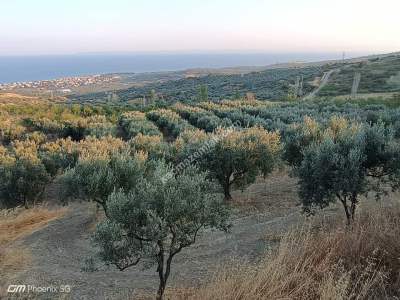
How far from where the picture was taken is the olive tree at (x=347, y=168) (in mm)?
10289

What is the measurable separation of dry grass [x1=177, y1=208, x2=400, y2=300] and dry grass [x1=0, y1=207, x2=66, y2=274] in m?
5.55

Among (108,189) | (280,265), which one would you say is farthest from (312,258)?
(108,189)

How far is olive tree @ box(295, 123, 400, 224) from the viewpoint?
10.3 meters

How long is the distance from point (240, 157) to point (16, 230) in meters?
7.81

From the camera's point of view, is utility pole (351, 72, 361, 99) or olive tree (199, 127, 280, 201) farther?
utility pole (351, 72, 361, 99)

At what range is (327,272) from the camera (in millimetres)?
5750

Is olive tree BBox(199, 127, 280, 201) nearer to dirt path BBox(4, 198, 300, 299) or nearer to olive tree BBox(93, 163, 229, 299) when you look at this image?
dirt path BBox(4, 198, 300, 299)

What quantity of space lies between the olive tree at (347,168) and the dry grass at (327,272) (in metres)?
3.11

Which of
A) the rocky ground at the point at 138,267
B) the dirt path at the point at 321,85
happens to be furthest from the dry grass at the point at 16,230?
the dirt path at the point at 321,85

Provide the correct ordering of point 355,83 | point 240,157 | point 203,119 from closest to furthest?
point 240,157
point 203,119
point 355,83

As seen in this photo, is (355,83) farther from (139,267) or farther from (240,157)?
(139,267)

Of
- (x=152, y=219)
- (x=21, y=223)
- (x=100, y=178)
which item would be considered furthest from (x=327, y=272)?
(x=21, y=223)

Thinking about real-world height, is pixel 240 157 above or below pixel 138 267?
above

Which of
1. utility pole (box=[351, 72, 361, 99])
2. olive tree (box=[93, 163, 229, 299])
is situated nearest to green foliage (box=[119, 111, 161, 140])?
olive tree (box=[93, 163, 229, 299])
